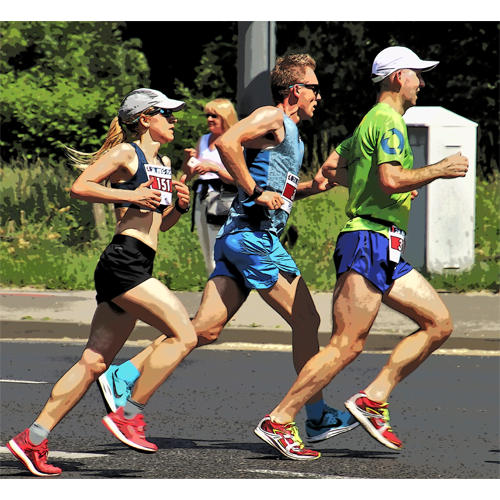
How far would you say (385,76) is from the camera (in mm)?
5094

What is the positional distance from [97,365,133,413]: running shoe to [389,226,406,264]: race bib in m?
1.41

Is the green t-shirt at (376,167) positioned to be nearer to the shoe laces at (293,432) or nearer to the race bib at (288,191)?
the race bib at (288,191)

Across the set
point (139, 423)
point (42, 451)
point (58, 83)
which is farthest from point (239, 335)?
point (58, 83)

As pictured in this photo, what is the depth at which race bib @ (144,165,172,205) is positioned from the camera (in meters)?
4.91

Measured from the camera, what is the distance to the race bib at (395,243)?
4957 millimetres

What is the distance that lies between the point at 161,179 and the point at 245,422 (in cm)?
164

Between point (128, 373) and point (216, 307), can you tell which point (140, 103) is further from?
point (128, 373)

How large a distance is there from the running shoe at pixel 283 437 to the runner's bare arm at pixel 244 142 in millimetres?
1018

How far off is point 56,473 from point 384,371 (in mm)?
1595

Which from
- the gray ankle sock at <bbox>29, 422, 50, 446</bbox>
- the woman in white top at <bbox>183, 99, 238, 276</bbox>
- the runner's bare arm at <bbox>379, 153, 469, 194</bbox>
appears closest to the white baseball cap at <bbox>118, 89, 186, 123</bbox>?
the runner's bare arm at <bbox>379, 153, 469, 194</bbox>

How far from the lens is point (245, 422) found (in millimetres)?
5906

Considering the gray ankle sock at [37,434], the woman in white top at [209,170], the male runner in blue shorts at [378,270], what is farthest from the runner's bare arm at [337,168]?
the woman in white top at [209,170]
